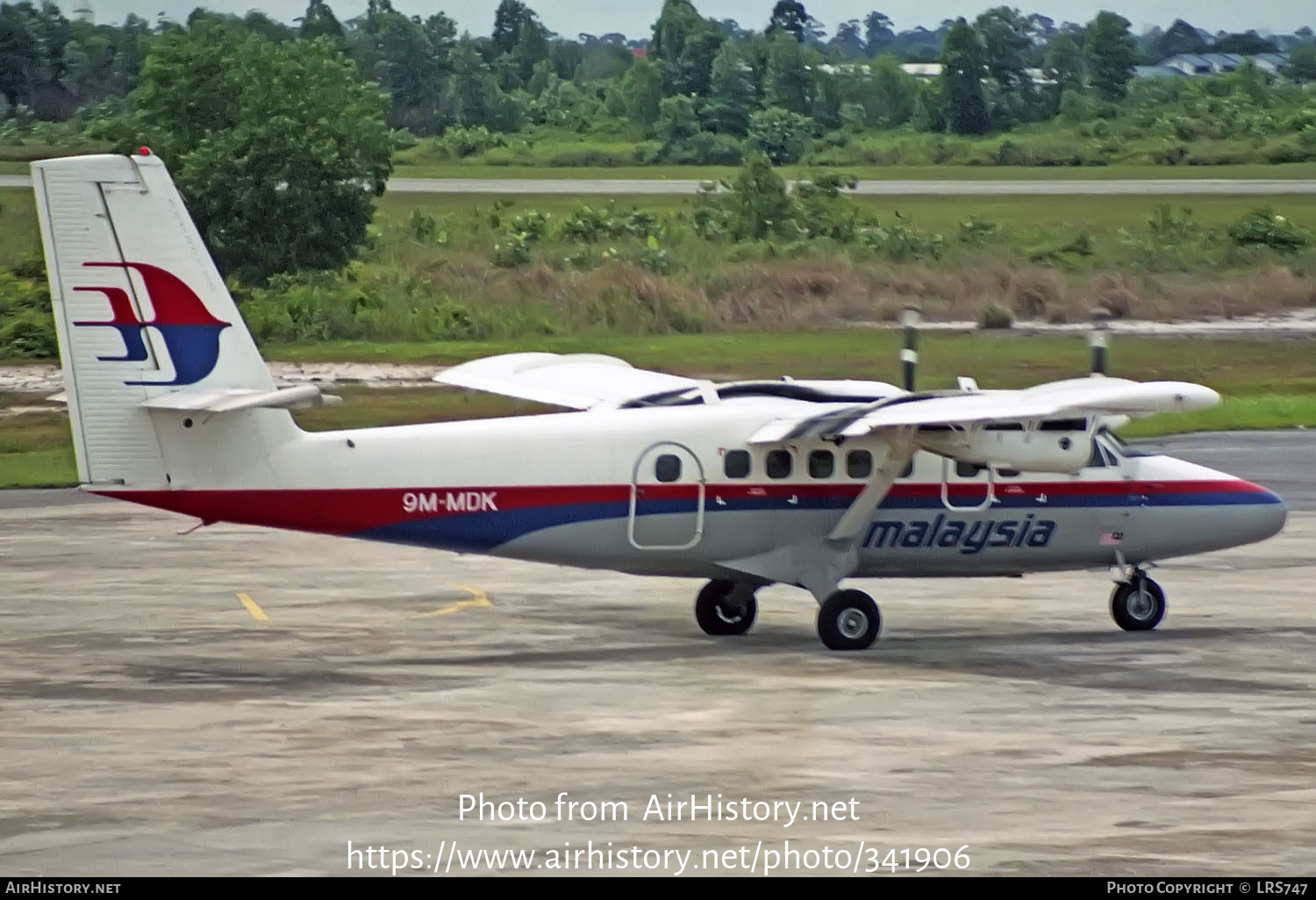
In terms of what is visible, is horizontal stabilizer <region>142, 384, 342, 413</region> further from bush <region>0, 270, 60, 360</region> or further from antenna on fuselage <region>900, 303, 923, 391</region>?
bush <region>0, 270, 60, 360</region>

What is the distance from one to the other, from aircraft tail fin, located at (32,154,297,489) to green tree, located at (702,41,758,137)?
92888 millimetres

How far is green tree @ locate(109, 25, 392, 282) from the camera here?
55.3 metres

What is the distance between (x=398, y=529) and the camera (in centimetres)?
2208

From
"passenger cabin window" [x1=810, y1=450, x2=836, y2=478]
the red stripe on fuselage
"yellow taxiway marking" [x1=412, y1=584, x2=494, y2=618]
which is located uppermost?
"passenger cabin window" [x1=810, y1=450, x2=836, y2=478]

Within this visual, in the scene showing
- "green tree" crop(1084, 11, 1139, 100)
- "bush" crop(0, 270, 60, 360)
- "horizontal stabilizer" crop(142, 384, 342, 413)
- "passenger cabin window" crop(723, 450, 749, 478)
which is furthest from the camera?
"green tree" crop(1084, 11, 1139, 100)

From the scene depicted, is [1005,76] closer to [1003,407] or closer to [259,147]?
[259,147]

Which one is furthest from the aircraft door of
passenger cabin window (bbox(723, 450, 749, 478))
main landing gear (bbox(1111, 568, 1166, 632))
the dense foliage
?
the dense foliage

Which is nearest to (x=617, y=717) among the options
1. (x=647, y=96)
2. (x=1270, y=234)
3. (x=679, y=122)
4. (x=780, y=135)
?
(x=1270, y=234)

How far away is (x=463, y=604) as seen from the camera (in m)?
26.1

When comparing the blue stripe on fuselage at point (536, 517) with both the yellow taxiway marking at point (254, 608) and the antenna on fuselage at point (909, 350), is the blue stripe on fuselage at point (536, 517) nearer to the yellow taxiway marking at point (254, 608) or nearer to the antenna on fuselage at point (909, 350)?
the antenna on fuselage at point (909, 350)

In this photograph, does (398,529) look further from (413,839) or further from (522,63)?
(522,63)

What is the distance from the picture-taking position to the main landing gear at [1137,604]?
23.9m

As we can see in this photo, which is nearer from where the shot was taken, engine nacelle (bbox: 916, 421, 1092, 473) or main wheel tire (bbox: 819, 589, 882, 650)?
engine nacelle (bbox: 916, 421, 1092, 473)

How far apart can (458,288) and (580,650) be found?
3906cm
